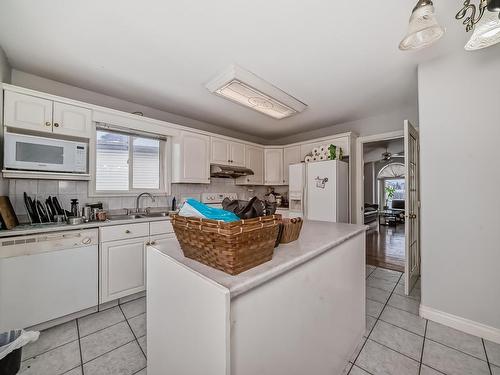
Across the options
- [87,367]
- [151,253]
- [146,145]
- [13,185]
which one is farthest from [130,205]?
[151,253]

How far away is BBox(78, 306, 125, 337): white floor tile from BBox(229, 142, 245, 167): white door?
2582 mm

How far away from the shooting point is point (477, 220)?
1.67 metres

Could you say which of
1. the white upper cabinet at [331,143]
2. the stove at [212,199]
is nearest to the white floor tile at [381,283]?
the white upper cabinet at [331,143]

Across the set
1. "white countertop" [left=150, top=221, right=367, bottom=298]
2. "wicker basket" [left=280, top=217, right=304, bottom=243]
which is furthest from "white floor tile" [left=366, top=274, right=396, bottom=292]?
"wicker basket" [left=280, top=217, right=304, bottom=243]

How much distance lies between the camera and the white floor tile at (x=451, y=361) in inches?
52.9

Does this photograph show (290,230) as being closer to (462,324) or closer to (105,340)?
(105,340)

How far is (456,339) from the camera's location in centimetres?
163

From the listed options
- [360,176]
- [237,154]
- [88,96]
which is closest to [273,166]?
[237,154]

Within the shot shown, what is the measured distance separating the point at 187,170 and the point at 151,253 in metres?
2.17

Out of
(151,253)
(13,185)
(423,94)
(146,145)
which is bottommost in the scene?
(151,253)

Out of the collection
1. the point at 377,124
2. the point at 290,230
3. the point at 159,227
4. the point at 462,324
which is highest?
the point at 377,124

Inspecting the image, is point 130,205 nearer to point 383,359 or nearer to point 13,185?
point 13,185

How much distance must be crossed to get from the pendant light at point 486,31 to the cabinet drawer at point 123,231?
10.1ft

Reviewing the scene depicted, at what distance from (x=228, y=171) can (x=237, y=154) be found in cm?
40
